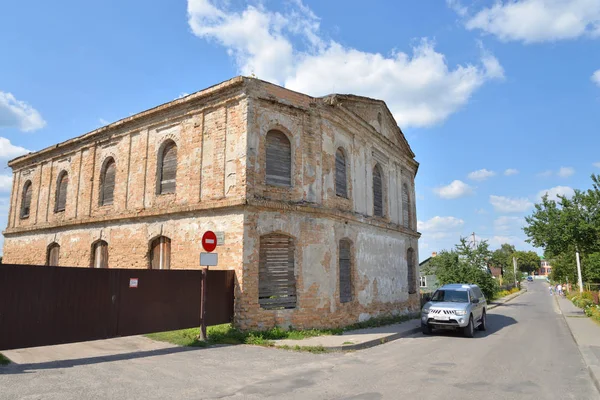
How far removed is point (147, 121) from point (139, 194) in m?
2.96

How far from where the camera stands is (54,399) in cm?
595

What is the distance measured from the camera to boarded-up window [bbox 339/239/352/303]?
15.0 metres

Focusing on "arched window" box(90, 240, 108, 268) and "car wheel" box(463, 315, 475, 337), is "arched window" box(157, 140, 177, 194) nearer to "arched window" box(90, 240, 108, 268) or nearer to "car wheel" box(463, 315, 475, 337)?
"arched window" box(90, 240, 108, 268)

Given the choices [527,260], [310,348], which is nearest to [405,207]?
[310,348]

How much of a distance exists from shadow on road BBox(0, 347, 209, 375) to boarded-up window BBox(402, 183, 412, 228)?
574 inches

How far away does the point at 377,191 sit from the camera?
19.1 metres

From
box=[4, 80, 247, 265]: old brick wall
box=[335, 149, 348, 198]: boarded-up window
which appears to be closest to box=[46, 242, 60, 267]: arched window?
box=[4, 80, 247, 265]: old brick wall

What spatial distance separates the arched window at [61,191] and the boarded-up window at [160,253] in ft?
27.2

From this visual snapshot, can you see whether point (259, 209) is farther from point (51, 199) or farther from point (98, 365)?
point (51, 199)

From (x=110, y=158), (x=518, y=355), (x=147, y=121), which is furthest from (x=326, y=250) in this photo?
(x=110, y=158)

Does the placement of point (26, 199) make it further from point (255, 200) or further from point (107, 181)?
point (255, 200)

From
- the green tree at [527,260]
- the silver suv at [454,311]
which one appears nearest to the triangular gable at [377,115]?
the silver suv at [454,311]

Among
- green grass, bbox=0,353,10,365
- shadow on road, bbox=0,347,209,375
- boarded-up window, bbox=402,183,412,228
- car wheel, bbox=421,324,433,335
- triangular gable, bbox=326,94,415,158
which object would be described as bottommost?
car wheel, bbox=421,324,433,335

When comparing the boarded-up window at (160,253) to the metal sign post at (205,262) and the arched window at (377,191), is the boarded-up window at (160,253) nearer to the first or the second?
the metal sign post at (205,262)
